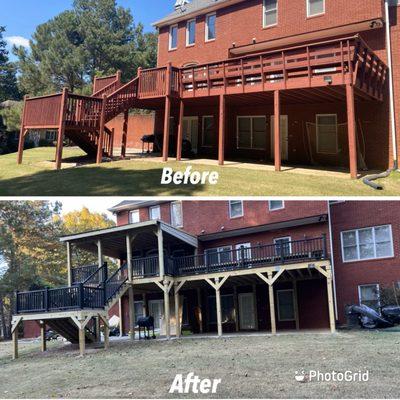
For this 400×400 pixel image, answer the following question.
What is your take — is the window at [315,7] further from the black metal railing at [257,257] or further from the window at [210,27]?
the black metal railing at [257,257]

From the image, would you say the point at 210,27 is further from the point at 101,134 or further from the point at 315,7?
the point at 101,134

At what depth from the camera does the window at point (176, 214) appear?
2319 centimetres

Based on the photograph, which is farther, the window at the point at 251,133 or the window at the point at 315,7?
the window at the point at 251,133

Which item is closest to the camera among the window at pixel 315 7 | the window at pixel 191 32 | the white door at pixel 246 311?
the window at pixel 315 7

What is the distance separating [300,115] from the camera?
64.0ft

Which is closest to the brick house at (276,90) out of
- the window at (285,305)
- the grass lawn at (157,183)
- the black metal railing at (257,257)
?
the grass lawn at (157,183)

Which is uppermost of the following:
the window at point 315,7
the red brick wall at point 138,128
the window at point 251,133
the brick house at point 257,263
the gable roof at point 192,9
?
the gable roof at point 192,9

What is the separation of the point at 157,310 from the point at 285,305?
6.78 metres

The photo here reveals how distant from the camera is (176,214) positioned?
23.5m

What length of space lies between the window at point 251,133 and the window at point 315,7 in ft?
15.6

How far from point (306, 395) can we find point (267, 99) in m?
13.7

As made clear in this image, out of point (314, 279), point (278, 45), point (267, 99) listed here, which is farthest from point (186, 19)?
point (314, 279)

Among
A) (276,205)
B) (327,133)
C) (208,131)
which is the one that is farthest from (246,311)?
(208,131)

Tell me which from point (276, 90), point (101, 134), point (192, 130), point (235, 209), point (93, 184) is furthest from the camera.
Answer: point (192, 130)
